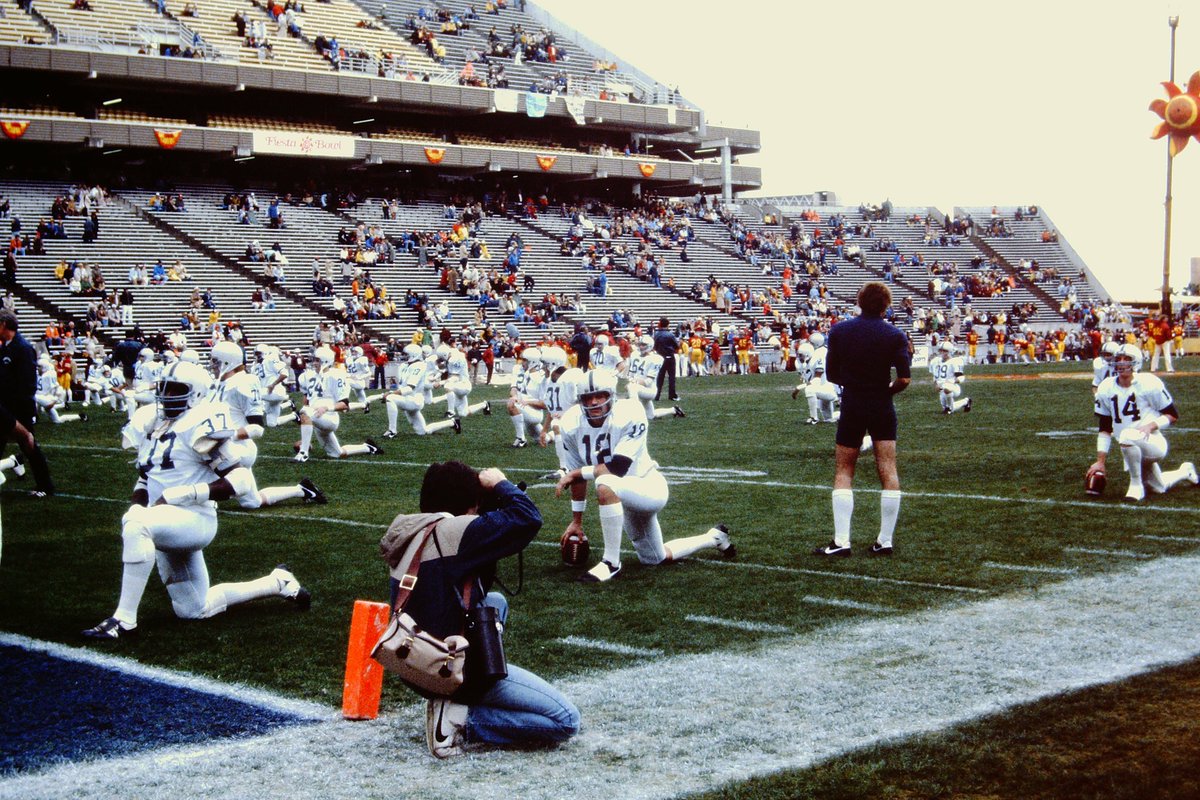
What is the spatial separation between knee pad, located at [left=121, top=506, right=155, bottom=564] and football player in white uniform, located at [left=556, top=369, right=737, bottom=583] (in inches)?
97.1

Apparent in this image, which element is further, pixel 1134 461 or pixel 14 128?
pixel 14 128

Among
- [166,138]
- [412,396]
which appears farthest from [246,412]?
[166,138]

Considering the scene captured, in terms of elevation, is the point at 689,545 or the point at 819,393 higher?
the point at 819,393

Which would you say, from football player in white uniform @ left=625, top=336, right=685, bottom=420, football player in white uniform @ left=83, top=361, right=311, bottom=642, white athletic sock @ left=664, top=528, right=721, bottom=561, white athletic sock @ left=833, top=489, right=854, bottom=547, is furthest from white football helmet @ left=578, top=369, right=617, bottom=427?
football player in white uniform @ left=625, top=336, right=685, bottom=420

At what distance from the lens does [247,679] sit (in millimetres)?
6223

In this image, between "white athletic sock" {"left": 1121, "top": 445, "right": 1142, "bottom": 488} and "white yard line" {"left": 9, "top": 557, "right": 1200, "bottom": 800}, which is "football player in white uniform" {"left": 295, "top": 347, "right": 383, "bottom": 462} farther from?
"white yard line" {"left": 9, "top": 557, "right": 1200, "bottom": 800}

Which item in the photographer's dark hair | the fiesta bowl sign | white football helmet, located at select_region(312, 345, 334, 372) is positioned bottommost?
the photographer's dark hair

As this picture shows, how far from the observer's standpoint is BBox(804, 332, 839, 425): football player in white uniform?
20.2 m

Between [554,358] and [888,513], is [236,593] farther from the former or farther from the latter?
[554,358]

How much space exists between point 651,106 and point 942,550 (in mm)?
47487

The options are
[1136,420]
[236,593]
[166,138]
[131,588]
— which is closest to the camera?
[131,588]

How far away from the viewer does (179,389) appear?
7414 millimetres

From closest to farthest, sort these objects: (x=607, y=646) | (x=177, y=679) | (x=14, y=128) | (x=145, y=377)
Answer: (x=177, y=679), (x=607, y=646), (x=145, y=377), (x=14, y=128)

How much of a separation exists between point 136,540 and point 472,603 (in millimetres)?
2817
